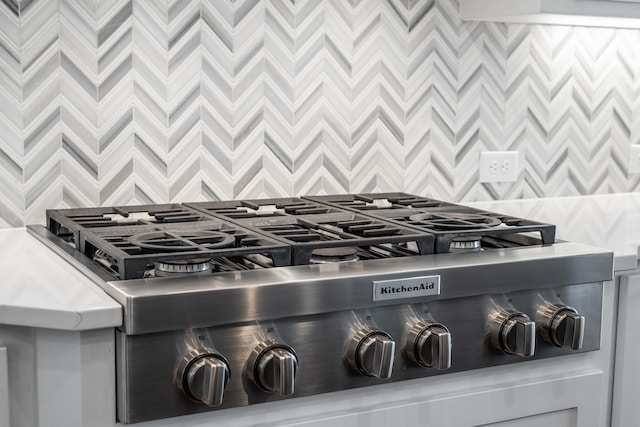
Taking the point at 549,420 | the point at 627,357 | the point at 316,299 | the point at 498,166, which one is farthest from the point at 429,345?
the point at 498,166

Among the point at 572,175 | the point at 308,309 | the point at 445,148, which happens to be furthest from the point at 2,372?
the point at 572,175

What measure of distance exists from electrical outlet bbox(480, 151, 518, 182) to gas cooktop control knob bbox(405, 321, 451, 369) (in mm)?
952

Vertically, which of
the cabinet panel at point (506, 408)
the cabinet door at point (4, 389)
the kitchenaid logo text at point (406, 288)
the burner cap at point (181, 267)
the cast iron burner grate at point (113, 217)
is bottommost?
the cabinet panel at point (506, 408)

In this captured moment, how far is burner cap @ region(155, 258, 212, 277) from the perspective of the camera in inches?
49.7

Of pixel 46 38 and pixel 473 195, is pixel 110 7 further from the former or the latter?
pixel 473 195

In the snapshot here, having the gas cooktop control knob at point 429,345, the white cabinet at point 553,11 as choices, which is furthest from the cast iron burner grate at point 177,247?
the white cabinet at point 553,11

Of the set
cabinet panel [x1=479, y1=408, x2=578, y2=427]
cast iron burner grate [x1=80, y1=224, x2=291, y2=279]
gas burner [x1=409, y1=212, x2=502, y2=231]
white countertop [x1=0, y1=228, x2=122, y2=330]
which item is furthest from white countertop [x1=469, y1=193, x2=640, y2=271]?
white countertop [x1=0, y1=228, x2=122, y2=330]

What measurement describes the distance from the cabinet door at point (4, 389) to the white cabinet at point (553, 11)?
50.0 inches

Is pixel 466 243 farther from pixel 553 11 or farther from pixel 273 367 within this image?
pixel 553 11

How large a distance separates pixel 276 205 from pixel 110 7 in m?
0.52

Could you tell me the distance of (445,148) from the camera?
6.95 feet

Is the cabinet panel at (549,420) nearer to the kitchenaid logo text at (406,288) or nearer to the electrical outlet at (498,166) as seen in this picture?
the kitchenaid logo text at (406,288)

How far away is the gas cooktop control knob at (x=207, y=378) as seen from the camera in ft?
3.65

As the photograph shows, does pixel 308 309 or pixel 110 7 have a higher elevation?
pixel 110 7
